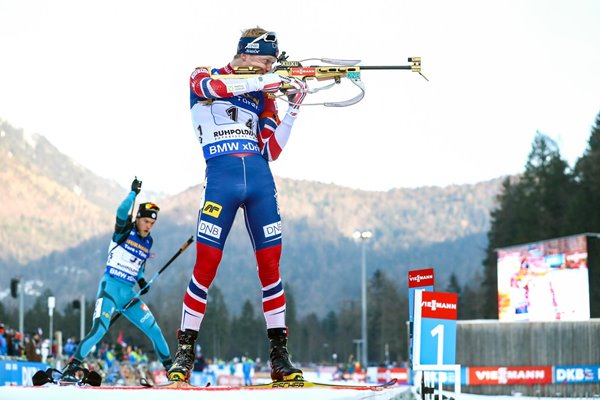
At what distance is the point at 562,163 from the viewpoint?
3506 inches

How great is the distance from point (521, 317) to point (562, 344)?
5093 millimetres

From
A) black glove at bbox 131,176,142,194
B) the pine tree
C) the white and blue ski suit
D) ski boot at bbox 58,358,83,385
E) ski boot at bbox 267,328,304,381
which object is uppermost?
the pine tree

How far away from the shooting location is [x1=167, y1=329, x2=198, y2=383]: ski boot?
7.27m

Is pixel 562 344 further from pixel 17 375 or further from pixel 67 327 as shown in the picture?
pixel 67 327

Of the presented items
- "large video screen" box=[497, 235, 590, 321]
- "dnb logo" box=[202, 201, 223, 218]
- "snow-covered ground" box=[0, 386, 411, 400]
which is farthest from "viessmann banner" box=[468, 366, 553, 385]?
"snow-covered ground" box=[0, 386, 411, 400]

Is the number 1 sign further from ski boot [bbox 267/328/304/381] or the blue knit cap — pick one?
the blue knit cap

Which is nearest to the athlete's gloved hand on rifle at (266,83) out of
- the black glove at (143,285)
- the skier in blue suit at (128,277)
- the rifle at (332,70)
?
the rifle at (332,70)

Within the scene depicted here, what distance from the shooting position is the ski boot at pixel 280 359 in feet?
24.0

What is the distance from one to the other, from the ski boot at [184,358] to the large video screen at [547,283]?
128 ft

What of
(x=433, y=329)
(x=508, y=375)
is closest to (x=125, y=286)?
(x=433, y=329)

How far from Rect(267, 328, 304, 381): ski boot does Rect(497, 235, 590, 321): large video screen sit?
38.6 meters

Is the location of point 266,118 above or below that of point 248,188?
above

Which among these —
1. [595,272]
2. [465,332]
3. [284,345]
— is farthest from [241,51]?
[595,272]

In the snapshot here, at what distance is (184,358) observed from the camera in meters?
7.50
